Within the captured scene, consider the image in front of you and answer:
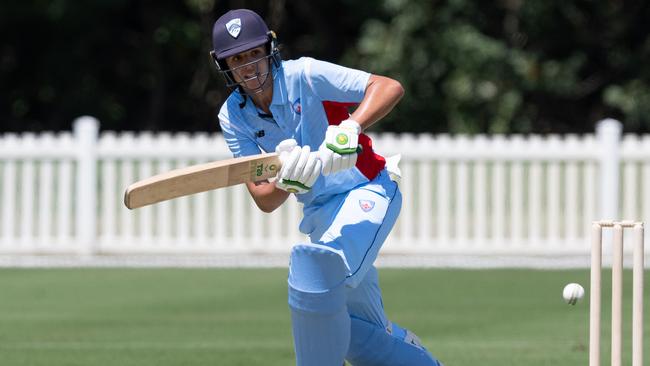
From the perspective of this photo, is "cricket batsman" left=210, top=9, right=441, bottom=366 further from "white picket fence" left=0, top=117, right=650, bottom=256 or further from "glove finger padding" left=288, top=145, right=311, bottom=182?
"white picket fence" left=0, top=117, right=650, bottom=256

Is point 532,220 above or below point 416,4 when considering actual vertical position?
below

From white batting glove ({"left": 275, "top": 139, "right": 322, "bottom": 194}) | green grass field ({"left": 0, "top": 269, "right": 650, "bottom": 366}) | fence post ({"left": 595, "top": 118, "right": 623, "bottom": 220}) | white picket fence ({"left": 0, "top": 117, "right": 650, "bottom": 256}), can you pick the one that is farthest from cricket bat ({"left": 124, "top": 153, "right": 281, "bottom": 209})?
fence post ({"left": 595, "top": 118, "right": 623, "bottom": 220})

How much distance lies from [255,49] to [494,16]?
13573mm

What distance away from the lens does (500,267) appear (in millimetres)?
10109

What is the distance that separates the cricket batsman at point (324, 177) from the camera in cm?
392

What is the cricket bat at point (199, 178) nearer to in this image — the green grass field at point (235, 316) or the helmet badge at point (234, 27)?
the helmet badge at point (234, 27)

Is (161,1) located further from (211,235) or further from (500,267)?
(500,267)

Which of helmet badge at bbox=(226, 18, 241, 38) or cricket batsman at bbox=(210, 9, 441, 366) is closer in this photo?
cricket batsman at bbox=(210, 9, 441, 366)

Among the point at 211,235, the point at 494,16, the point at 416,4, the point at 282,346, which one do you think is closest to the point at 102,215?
the point at 211,235

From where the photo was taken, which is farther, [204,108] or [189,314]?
[204,108]

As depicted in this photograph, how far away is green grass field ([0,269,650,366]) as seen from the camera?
19.9ft

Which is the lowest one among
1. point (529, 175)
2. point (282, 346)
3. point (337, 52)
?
point (282, 346)

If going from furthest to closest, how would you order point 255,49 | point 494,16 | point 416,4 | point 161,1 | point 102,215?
1. point 161,1
2. point 494,16
3. point 416,4
4. point 102,215
5. point 255,49

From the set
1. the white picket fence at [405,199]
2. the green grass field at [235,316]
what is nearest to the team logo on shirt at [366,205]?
the green grass field at [235,316]
